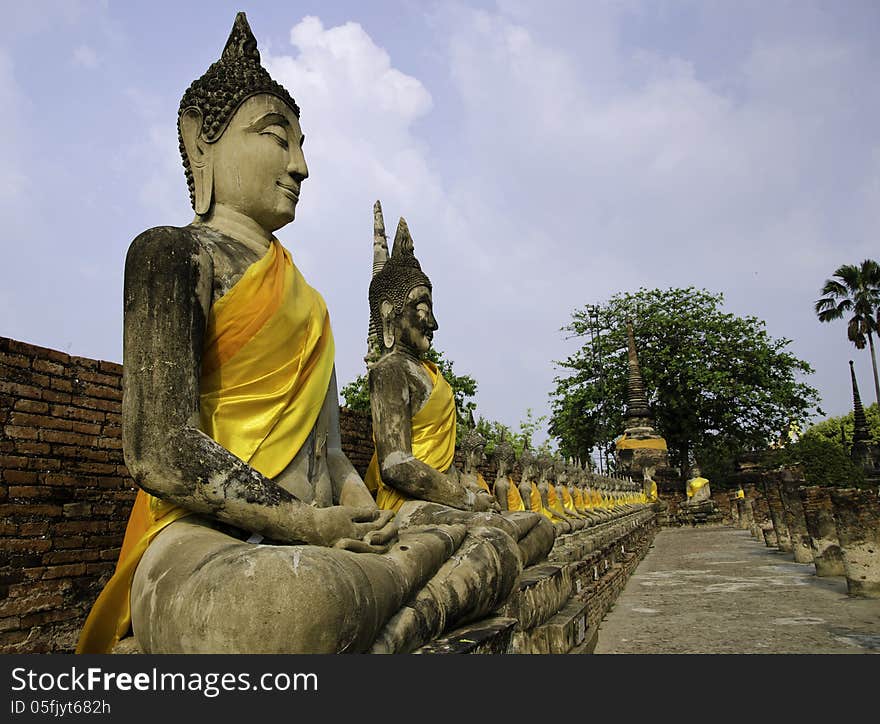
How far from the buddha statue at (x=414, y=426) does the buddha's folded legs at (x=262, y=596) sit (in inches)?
66.9

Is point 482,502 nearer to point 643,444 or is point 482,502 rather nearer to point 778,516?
point 778,516

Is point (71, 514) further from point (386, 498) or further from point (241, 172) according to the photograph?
point (241, 172)

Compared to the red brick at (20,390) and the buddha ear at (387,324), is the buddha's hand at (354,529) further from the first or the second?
the buddha ear at (387,324)

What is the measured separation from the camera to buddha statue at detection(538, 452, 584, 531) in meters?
10.3

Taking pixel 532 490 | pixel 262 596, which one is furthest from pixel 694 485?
pixel 262 596

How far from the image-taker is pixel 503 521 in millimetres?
4223

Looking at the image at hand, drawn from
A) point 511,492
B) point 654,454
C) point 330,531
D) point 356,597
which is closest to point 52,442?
point 330,531

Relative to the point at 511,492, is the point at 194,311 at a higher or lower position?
higher

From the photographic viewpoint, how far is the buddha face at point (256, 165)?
3.22 meters

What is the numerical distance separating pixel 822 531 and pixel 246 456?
1005 centimetres

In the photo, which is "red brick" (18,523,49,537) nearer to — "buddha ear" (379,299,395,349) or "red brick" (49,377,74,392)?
"red brick" (49,377,74,392)

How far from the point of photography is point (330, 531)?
102 inches

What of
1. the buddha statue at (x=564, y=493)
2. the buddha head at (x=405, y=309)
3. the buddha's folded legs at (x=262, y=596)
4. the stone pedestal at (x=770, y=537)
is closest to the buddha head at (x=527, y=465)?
the buddha statue at (x=564, y=493)

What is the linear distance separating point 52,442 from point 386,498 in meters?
1.96
